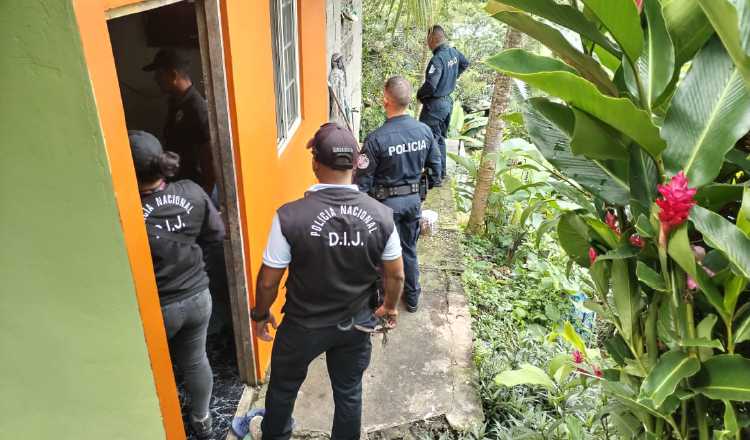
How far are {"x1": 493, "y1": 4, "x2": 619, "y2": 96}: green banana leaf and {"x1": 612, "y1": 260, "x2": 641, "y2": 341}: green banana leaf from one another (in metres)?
0.55

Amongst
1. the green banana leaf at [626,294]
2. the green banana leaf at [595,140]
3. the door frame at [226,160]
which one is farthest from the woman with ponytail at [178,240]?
the green banana leaf at [626,294]

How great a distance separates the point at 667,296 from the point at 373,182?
2.74 meters

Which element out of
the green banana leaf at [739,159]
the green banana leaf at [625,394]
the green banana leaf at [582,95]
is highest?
the green banana leaf at [582,95]

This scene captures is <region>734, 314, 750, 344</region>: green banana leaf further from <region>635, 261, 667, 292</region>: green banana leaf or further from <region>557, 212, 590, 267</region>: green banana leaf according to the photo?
<region>557, 212, 590, 267</region>: green banana leaf

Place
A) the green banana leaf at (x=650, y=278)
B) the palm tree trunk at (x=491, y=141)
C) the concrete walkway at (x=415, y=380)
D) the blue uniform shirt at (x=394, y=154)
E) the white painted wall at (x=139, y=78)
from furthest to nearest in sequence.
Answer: the palm tree trunk at (x=491, y=141)
the white painted wall at (x=139, y=78)
the blue uniform shirt at (x=394, y=154)
the concrete walkway at (x=415, y=380)
the green banana leaf at (x=650, y=278)

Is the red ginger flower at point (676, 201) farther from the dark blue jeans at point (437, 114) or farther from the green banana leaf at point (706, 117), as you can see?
the dark blue jeans at point (437, 114)

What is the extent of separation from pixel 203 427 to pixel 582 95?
277 centimetres

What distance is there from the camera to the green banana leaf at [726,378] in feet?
4.69

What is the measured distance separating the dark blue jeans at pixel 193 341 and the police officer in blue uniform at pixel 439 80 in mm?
3949

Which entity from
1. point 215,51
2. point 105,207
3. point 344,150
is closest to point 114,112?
point 105,207

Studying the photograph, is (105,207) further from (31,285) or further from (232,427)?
(232,427)

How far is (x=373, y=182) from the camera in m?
4.14

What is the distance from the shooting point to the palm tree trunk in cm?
554

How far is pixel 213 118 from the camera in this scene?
2625mm
